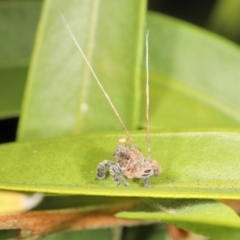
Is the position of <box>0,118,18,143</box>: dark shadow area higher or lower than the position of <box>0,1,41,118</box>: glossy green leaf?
lower

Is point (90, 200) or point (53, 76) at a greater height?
point (53, 76)

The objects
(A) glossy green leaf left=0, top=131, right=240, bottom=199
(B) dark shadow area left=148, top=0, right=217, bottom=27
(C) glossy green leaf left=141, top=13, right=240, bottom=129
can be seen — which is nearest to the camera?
(A) glossy green leaf left=0, top=131, right=240, bottom=199

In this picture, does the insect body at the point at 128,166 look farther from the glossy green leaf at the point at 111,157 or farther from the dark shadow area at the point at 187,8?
the dark shadow area at the point at 187,8

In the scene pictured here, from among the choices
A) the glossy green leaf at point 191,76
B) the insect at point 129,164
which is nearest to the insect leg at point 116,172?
the insect at point 129,164

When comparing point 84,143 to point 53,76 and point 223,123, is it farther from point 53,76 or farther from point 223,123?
point 223,123

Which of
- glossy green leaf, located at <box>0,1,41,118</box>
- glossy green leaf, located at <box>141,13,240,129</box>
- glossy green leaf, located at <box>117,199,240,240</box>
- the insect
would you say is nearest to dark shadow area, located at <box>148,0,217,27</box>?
glossy green leaf, located at <box>141,13,240,129</box>

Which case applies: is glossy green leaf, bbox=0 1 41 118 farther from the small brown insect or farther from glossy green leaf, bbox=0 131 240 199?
the small brown insect

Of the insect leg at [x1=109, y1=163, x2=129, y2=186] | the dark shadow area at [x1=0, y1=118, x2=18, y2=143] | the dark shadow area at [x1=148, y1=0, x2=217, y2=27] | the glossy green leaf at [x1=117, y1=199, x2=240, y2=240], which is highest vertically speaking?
the dark shadow area at [x1=148, y1=0, x2=217, y2=27]

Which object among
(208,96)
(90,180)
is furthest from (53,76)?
(208,96)
